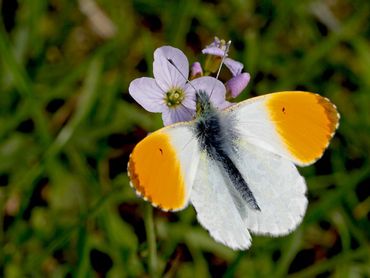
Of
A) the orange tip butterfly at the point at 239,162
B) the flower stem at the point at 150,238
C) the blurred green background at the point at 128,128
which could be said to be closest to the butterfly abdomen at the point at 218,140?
the orange tip butterfly at the point at 239,162

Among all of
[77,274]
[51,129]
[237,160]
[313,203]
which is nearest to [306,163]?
[237,160]

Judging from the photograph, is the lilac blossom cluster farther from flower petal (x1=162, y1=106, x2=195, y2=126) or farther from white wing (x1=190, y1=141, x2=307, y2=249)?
white wing (x1=190, y1=141, x2=307, y2=249)

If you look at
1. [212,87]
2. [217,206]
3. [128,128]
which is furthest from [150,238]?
[128,128]

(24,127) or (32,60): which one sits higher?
(32,60)

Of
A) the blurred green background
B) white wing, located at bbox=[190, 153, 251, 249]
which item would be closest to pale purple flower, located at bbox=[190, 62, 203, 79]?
white wing, located at bbox=[190, 153, 251, 249]

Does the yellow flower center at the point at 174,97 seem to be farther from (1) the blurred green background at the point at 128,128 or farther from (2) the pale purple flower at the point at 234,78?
(1) the blurred green background at the point at 128,128

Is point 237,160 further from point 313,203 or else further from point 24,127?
point 24,127

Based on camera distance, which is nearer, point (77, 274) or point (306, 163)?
point (306, 163)
